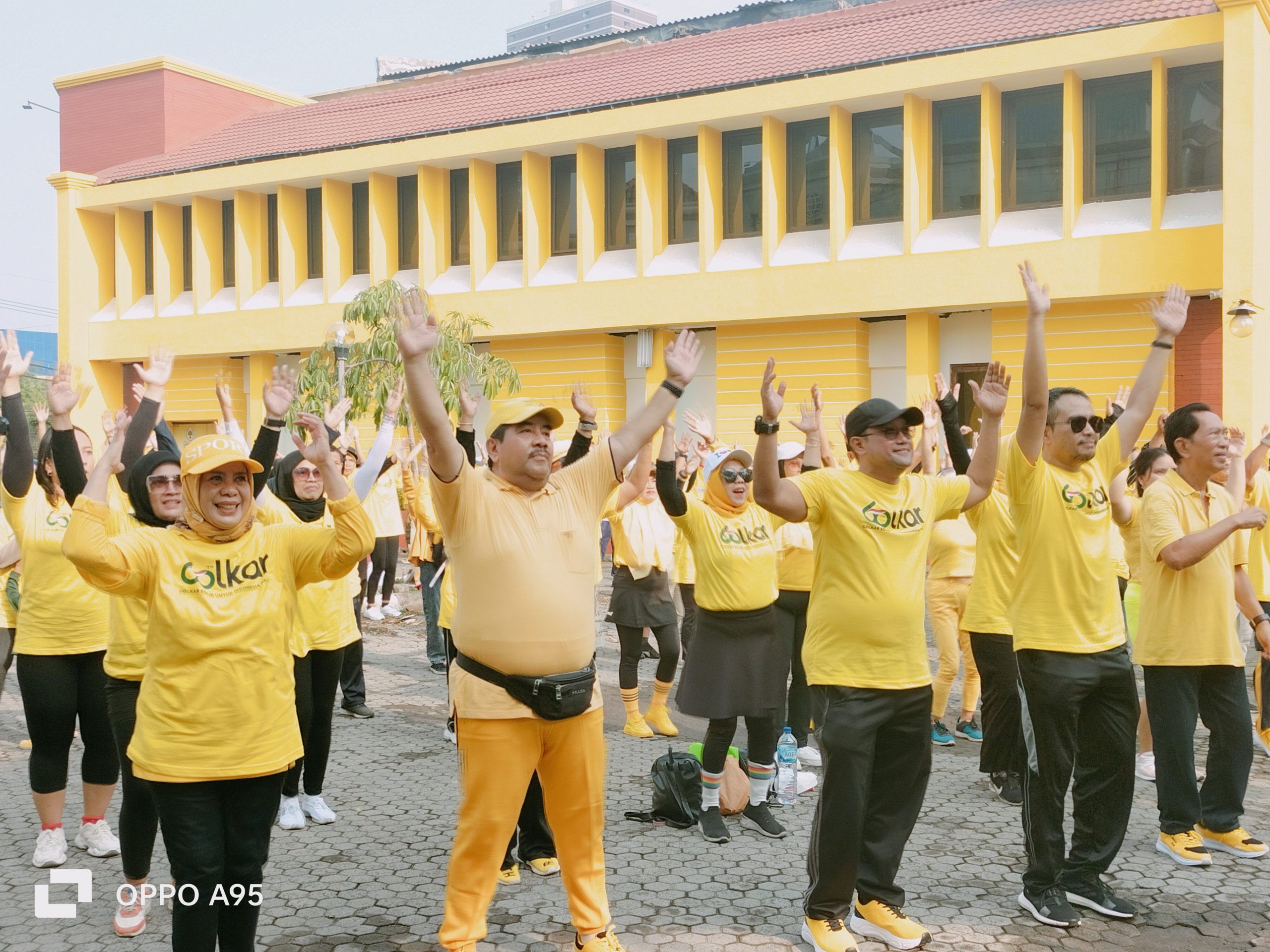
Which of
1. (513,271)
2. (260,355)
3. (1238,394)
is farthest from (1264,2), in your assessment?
(260,355)

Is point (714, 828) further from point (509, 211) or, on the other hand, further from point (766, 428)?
point (509, 211)

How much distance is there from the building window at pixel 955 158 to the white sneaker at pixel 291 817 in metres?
18.2

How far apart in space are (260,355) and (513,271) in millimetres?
7069

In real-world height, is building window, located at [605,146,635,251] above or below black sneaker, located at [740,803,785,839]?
above

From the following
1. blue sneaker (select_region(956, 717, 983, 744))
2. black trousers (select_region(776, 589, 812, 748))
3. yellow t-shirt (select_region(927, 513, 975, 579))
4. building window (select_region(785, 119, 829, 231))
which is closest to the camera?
black trousers (select_region(776, 589, 812, 748))

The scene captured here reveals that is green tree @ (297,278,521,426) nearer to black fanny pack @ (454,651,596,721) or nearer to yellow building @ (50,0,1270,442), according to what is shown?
yellow building @ (50,0,1270,442)

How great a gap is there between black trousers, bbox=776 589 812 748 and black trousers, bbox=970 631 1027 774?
4.04 ft

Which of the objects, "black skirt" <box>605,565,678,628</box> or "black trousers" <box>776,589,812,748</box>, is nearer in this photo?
"black trousers" <box>776,589,812,748</box>

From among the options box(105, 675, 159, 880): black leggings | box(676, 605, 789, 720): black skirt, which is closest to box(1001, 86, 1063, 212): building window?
box(676, 605, 789, 720): black skirt

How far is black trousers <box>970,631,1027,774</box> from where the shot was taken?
6699mm

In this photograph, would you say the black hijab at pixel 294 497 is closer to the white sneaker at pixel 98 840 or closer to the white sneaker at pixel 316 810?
the white sneaker at pixel 316 810

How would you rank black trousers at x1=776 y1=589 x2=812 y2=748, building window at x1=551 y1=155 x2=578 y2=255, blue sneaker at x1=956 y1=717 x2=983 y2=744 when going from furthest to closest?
building window at x1=551 y1=155 x2=578 y2=255
blue sneaker at x1=956 y1=717 x2=983 y2=744
black trousers at x1=776 y1=589 x2=812 y2=748

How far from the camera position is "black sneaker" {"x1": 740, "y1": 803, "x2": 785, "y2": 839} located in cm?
635

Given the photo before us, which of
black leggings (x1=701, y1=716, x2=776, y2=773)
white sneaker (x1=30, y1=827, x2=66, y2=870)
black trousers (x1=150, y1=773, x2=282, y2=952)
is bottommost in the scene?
white sneaker (x1=30, y1=827, x2=66, y2=870)
